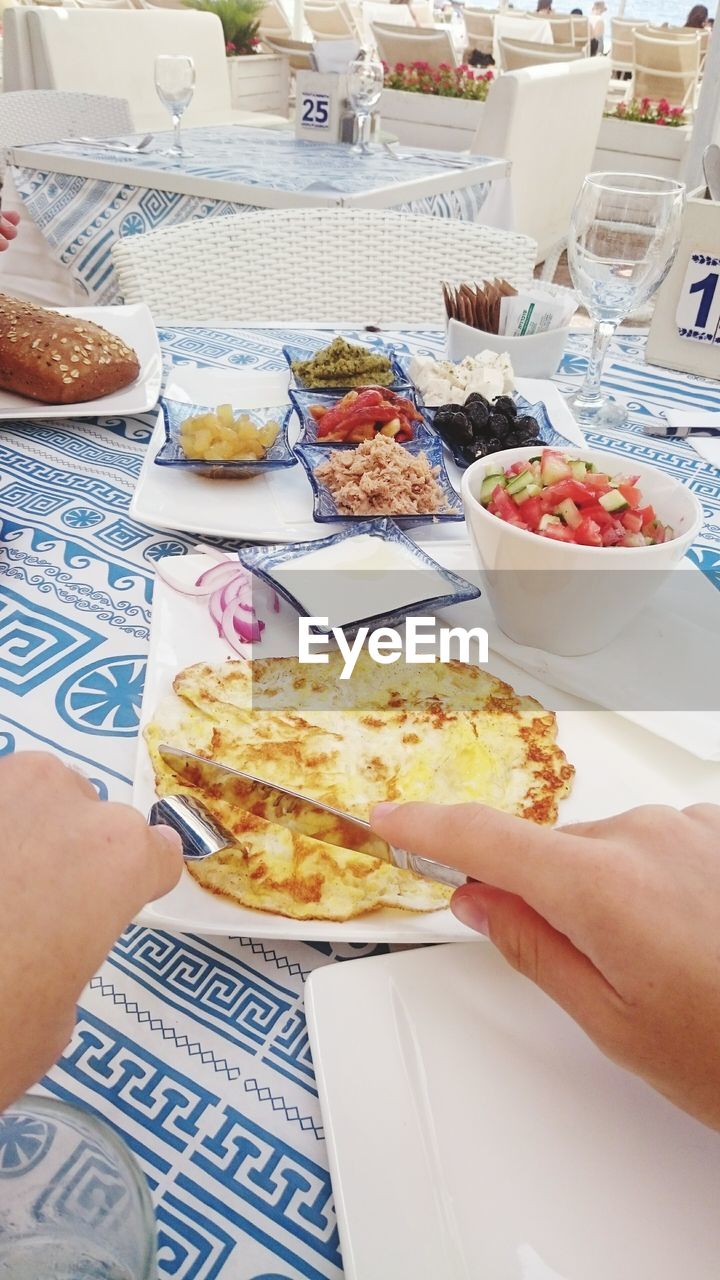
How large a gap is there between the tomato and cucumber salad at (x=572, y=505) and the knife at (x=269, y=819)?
1.05ft

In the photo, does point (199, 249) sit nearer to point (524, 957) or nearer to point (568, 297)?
point (568, 297)

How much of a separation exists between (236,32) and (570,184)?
4429 millimetres

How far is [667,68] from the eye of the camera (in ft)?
34.2

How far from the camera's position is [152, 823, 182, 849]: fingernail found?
0.49m

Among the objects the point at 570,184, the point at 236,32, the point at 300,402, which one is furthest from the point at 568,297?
the point at 236,32

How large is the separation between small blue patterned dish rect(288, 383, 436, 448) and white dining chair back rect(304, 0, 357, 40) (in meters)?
13.0

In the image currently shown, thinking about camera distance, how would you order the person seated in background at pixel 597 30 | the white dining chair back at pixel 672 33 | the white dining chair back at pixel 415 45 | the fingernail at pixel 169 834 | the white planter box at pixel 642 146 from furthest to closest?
the person seated in background at pixel 597 30, the white dining chair back at pixel 672 33, the white dining chair back at pixel 415 45, the white planter box at pixel 642 146, the fingernail at pixel 169 834

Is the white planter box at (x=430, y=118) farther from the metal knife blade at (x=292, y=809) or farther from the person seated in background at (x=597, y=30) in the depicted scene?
the metal knife blade at (x=292, y=809)

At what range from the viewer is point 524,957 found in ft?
1.58

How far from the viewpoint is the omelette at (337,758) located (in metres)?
0.56

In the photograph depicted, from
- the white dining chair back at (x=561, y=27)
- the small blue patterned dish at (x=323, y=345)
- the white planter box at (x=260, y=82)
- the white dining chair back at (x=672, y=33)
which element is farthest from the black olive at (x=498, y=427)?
the white dining chair back at (x=561, y=27)

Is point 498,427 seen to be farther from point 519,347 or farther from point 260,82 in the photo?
point 260,82

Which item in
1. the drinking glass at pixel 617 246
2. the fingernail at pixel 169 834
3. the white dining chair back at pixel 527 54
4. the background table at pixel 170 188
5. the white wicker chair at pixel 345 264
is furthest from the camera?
the white dining chair back at pixel 527 54
